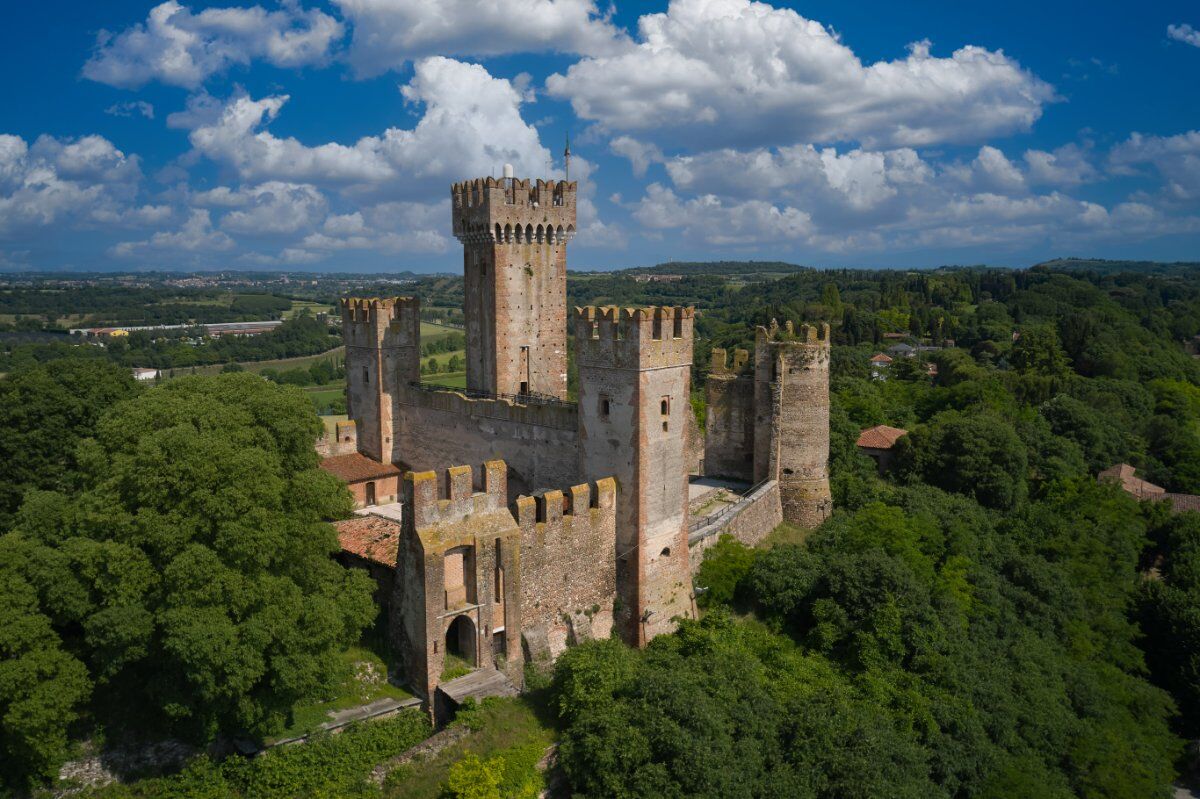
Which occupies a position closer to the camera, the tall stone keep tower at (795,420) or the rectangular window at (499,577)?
the rectangular window at (499,577)

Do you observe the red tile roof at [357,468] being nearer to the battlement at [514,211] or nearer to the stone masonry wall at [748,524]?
the battlement at [514,211]

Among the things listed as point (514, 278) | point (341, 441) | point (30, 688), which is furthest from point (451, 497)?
point (341, 441)

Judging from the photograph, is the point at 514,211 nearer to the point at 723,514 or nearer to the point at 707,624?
the point at 723,514

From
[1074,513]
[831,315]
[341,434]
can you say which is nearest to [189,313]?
[831,315]

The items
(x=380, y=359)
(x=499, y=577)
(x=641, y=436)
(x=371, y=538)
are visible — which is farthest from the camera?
(x=380, y=359)

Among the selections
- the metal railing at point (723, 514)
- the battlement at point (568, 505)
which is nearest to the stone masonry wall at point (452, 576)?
the battlement at point (568, 505)

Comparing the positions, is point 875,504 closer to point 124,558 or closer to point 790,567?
point 790,567

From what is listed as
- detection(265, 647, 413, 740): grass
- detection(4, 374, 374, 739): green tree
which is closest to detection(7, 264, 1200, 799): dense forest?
detection(4, 374, 374, 739): green tree
